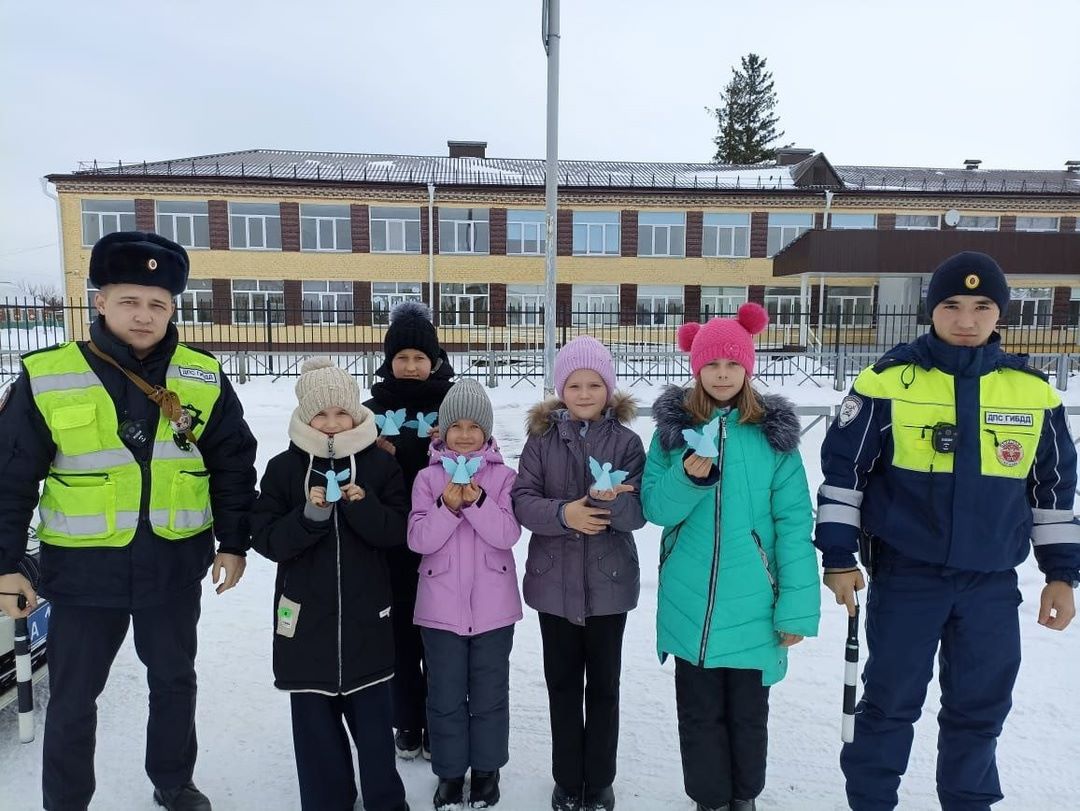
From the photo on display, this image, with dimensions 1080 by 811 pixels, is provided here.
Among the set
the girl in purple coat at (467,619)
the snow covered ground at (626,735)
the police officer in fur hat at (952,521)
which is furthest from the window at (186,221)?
the police officer in fur hat at (952,521)

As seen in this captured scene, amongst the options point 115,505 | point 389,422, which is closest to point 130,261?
point 115,505

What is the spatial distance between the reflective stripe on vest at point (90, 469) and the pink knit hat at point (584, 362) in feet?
4.54

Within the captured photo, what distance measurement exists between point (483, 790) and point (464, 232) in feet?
83.2

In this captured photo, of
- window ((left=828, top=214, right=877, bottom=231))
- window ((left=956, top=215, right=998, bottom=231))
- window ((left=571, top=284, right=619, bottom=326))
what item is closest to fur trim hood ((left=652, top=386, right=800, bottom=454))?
window ((left=571, top=284, right=619, bottom=326))

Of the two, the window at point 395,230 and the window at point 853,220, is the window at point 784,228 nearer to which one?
the window at point 853,220

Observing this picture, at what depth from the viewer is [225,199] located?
24.9 metres

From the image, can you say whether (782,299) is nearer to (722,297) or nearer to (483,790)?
(722,297)

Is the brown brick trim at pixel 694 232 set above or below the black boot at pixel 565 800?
Result: above

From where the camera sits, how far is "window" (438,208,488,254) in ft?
86.3

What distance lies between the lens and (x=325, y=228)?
2580 cm

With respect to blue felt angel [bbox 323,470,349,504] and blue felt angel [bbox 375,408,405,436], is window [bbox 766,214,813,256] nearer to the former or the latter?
blue felt angel [bbox 375,408,405,436]

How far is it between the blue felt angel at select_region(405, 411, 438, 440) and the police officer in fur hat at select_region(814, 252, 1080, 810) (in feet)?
5.06

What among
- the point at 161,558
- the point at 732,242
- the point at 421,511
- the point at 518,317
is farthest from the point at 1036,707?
the point at 732,242

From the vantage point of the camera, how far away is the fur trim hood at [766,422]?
237 centimetres
